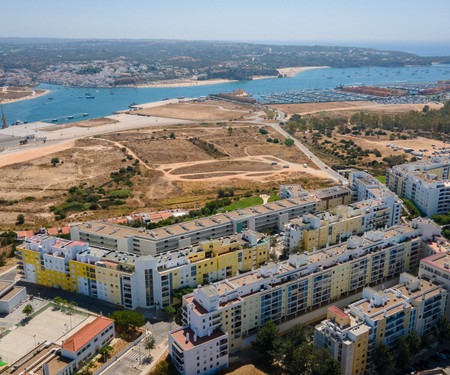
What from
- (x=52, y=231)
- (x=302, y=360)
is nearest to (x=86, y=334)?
(x=302, y=360)

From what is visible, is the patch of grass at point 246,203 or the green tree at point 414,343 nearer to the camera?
the green tree at point 414,343

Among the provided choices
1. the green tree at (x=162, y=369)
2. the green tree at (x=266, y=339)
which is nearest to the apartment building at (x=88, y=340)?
the green tree at (x=162, y=369)

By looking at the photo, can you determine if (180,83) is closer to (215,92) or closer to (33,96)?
(215,92)

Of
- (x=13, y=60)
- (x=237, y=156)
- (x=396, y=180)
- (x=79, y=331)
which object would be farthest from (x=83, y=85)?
(x=79, y=331)

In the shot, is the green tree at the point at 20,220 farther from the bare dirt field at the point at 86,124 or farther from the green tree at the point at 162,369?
the bare dirt field at the point at 86,124

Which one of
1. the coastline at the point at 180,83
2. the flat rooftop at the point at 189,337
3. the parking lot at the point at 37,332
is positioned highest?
the coastline at the point at 180,83

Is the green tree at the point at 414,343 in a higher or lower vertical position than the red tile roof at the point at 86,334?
lower

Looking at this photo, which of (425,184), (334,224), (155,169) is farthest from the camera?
(155,169)
